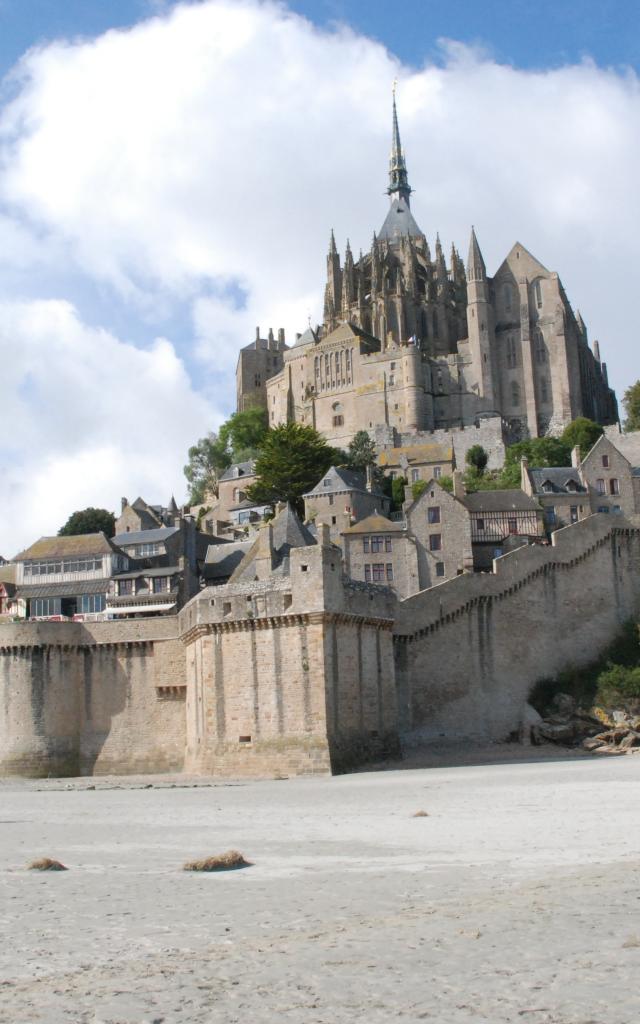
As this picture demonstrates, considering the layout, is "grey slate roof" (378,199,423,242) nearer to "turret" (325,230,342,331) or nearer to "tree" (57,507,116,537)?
"turret" (325,230,342,331)

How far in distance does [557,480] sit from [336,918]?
57.0 meters

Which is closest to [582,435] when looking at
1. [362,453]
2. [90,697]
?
[362,453]

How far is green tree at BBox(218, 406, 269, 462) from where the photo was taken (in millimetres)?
117000

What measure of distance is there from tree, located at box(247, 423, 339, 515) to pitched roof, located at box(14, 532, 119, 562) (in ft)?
56.7

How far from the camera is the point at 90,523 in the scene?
3602 inches

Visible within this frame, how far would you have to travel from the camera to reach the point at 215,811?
Answer: 82.8 feet

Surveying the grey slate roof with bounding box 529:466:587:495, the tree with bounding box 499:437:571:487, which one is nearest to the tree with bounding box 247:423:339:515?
the tree with bounding box 499:437:571:487

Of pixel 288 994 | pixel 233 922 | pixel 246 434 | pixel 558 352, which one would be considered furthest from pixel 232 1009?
pixel 246 434

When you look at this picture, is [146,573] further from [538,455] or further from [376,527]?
[538,455]

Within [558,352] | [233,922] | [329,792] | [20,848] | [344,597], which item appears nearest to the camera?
[233,922]

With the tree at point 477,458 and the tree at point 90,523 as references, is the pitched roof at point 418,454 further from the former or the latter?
the tree at point 90,523

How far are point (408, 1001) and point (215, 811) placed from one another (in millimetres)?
16912

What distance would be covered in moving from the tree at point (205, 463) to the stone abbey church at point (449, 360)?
8287 mm

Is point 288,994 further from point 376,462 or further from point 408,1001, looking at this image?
point 376,462
